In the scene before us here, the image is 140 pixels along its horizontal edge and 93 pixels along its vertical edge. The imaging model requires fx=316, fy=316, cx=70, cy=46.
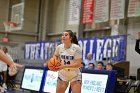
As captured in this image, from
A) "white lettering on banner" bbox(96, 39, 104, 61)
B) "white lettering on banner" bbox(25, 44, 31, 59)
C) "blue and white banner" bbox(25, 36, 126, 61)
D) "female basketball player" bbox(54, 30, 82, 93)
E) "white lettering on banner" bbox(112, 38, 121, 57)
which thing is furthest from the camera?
"white lettering on banner" bbox(25, 44, 31, 59)

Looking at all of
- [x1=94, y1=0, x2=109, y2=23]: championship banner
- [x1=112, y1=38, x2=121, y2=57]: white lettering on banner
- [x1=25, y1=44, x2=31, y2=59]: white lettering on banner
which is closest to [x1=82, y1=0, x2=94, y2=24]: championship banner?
[x1=94, y1=0, x2=109, y2=23]: championship banner

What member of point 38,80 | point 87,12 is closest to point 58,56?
point 38,80

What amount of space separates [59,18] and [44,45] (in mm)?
2771

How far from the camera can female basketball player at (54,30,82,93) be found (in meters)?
6.46

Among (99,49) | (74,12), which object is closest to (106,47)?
(99,49)

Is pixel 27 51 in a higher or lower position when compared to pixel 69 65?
lower

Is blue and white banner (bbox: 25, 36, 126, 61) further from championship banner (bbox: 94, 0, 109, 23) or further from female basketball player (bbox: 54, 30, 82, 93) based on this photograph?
female basketball player (bbox: 54, 30, 82, 93)

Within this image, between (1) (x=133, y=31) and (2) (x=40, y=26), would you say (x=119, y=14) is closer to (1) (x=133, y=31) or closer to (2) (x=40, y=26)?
(1) (x=133, y=31)

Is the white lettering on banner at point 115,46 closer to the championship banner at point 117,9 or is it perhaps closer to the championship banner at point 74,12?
the championship banner at point 117,9

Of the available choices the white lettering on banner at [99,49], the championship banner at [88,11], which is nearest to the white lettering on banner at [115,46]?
the white lettering on banner at [99,49]

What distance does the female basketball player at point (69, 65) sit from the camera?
255 inches

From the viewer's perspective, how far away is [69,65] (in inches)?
251

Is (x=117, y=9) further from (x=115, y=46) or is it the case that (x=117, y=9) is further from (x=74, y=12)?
(x=74, y=12)

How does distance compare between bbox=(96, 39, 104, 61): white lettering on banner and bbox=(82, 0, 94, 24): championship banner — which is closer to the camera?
bbox=(82, 0, 94, 24): championship banner
